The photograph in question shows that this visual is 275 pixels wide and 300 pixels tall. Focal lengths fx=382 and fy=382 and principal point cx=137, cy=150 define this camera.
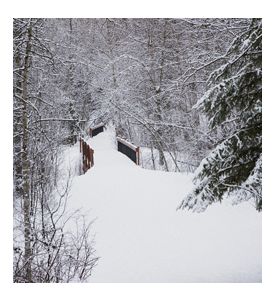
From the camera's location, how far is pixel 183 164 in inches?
200

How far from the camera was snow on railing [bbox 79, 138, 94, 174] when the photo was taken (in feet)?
15.4

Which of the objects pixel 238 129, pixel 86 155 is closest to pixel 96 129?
pixel 86 155

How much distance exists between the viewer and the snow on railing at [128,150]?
17.7 feet

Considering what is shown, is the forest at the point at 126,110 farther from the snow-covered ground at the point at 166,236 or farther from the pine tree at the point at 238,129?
the snow-covered ground at the point at 166,236

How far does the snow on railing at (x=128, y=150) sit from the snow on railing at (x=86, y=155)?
0.43m

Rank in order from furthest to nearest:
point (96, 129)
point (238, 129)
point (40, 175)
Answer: point (96, 129) → point (40, 175) → point (238, 129)

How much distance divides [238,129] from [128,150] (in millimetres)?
2135

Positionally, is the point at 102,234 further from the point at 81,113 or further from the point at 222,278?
the point at 81,113

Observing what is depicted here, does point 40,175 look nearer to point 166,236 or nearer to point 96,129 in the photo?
point 96,129

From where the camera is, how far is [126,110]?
19.8 feet

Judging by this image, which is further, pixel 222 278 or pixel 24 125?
pixel 24 125
